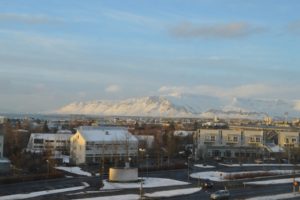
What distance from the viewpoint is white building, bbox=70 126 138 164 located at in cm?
6643

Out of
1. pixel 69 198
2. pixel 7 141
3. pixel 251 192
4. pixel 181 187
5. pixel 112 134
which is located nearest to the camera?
pixel 69 198

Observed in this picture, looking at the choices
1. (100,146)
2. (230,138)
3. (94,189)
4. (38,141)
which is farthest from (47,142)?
(94,189)

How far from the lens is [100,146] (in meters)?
67.1

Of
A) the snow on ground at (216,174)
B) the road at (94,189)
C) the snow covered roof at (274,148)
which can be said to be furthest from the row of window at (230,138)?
the road at (94,189)

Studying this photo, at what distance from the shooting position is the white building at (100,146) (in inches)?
2615

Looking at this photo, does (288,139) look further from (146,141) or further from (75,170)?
(75,170)

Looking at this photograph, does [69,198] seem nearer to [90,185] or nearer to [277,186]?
[90,185]

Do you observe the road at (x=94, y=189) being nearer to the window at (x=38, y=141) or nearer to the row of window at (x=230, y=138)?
the row of window at (x=230, y=138)

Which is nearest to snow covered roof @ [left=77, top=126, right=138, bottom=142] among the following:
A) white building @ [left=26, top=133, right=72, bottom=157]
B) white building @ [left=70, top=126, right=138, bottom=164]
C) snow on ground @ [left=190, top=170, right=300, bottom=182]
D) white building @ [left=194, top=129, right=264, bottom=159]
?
white building @ [left=70, top=126, right=138, bottom=164]

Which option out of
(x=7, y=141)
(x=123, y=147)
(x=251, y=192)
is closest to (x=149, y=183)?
(x=251, y=192)

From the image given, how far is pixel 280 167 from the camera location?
65188 millimetres

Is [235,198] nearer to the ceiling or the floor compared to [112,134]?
nearer to the floor

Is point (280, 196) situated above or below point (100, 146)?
below

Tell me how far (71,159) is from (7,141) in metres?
12.8
